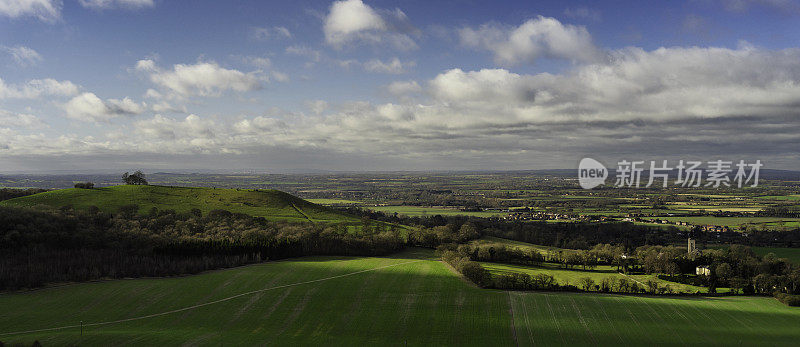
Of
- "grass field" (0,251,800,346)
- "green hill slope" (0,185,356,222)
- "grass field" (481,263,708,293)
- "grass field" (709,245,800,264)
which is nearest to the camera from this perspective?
"grass field" (0,251,800,346)

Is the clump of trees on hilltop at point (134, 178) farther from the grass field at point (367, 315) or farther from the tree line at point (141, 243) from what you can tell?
the grass field at point (367, 315)

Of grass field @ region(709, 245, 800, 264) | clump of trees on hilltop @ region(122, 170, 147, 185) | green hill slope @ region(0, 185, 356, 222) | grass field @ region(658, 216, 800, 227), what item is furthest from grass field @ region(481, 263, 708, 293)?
clump of trees on hilltop @ region(122, 170, 147, 185)

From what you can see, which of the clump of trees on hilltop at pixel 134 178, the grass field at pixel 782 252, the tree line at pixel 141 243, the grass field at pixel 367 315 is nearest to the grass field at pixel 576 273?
the grass field at pixel 367 315

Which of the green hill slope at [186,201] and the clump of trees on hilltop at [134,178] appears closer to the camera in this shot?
the green hill slope at [186,201]

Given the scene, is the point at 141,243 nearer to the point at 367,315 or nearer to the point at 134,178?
the point at 367,315

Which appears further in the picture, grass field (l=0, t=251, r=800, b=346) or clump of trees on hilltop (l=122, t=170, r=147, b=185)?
clump of trees on hilltop (l=122, t=170, r=147, b=185)

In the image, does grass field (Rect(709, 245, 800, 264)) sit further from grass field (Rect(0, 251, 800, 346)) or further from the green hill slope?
the green hill slope

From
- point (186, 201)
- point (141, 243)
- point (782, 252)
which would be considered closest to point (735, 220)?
point (782, 252)
